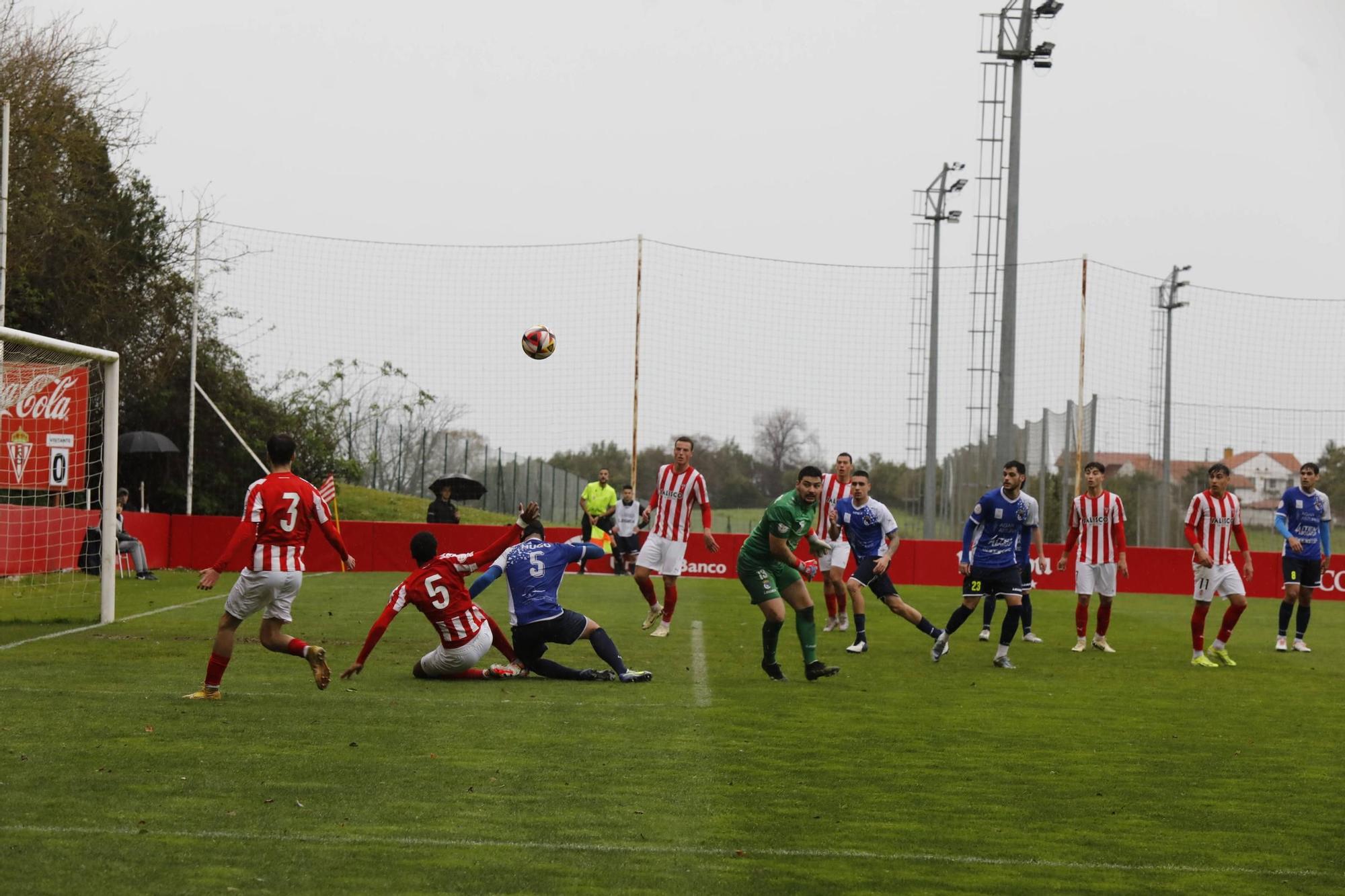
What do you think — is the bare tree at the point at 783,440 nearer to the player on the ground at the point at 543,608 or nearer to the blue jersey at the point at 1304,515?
the blue jersey at the point at 1304,515

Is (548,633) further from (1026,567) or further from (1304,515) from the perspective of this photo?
(1304,515)

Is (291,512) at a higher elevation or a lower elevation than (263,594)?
higher

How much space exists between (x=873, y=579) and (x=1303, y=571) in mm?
5266

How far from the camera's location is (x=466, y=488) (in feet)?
102

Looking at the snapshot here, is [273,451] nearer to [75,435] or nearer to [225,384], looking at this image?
[75,435]

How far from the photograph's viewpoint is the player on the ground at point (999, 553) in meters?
14.2

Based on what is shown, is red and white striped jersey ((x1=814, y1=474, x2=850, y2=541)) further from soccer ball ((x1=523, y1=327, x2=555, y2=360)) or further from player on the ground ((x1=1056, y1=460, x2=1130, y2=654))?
soccer ball ((x1=523, y1=327, x2=555, y2=360))

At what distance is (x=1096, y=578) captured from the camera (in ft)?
53.8

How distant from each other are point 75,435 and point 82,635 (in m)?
5.02

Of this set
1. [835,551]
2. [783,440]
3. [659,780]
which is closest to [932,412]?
[783,440]

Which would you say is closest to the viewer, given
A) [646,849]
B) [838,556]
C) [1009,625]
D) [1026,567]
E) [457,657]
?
[646,849]

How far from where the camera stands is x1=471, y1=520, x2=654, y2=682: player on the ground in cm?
1145

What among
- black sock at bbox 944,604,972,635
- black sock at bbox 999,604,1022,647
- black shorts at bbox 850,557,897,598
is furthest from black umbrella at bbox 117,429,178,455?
black sock at bbox 999,604,1022,647

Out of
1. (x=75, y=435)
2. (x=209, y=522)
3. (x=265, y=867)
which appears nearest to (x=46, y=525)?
(x=75, y=435)
